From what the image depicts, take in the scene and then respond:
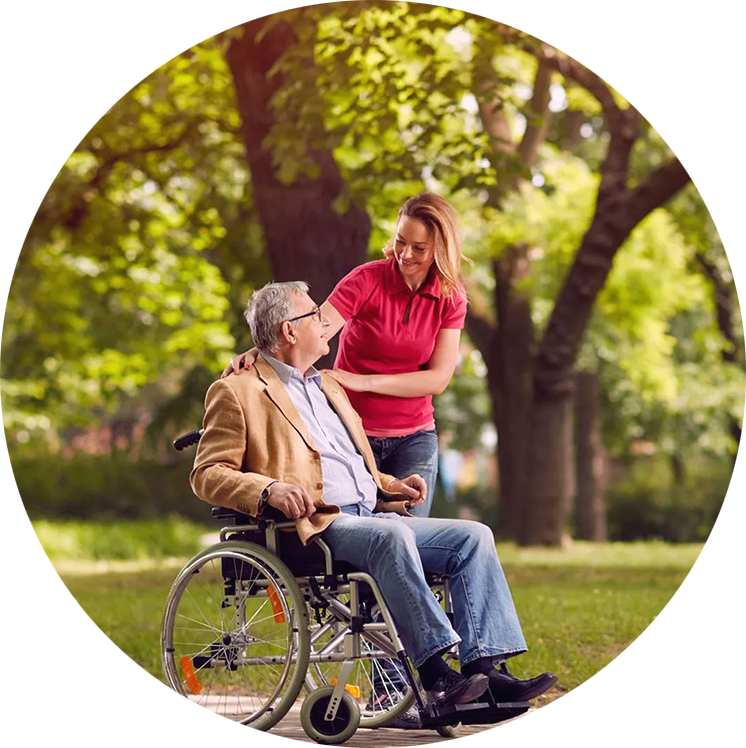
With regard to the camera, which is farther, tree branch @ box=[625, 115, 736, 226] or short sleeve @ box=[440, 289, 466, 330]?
tree branch @ box=[625, 115, 736, 226]

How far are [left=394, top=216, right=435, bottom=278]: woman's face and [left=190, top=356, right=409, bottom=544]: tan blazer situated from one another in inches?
26.8

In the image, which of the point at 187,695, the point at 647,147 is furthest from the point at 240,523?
the point at 647,147

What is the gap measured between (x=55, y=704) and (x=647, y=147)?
51.2 feet

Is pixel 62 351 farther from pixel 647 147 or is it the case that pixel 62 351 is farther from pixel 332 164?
pixel 647 147

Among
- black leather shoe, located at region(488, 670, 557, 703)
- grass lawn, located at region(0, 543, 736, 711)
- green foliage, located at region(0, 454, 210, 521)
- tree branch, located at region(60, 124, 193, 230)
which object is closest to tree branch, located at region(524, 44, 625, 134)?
tree branch, located at region(60, 124, 193, 230)

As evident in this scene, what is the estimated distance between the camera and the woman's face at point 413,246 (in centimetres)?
457

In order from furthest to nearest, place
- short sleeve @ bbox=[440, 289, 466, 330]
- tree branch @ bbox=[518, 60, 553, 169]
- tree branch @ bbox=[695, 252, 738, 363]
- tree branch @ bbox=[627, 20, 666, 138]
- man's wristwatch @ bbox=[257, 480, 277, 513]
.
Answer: tree branch @ bbox=[695, 252, 738, 363], tree branch @ bbox=[518, 60, 553, 169], tree branch @ bbox=[627, 20, 666, 138], short sleeve @ bbox=[440, 289, 466, 330], man's wristwatch @ bbox=[257, 480, 277, 513]

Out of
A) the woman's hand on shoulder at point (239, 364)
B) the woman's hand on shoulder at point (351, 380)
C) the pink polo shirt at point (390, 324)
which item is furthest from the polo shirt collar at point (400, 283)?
the woman's hand on shoulder at point (239, 364)

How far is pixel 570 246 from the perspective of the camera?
585 inches

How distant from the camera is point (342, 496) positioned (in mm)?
4312

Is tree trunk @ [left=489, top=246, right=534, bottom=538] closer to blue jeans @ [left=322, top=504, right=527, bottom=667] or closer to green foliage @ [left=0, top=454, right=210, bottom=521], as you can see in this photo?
green foliage @ [left=0, top=454, right=210, bottom=521]

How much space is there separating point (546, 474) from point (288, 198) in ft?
20.0

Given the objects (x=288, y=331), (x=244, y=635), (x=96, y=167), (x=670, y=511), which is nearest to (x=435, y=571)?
(x=244, y=635)

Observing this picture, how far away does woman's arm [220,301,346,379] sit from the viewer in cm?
429
